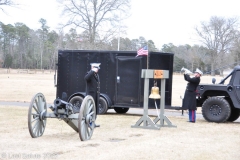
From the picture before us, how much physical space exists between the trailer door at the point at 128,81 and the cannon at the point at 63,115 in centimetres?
592

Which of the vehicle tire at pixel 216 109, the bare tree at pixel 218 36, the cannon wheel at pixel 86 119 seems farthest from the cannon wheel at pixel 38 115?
the bare tree at pixel 218 36

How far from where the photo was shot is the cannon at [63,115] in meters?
9.72

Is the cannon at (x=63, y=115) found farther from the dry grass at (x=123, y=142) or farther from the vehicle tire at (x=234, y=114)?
the vehicle tire at (x=234, y=114)

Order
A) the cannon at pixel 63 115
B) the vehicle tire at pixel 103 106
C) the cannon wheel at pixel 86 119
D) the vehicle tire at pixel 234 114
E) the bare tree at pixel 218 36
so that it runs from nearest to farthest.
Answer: the cannon wheel at pixel 86 119
the cannon at pixel 63 115
the vehicle tire at pixel 234 114
the vehicle tire at pixel 103 106
the bare tree at pixel 218 36

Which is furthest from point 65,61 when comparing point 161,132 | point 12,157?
point 12,157

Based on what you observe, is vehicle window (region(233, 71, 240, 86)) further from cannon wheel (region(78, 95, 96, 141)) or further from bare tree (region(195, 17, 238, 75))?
bare tree (region(195, 17, 238, 75))

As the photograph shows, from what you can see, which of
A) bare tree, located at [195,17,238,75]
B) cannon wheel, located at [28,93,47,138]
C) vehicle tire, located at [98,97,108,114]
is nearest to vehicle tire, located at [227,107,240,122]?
vehicle tire, located at [98,97,108,114]

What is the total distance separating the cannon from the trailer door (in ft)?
19.4

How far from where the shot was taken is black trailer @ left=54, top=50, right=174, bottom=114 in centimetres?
1602

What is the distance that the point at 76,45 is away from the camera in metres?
47.1

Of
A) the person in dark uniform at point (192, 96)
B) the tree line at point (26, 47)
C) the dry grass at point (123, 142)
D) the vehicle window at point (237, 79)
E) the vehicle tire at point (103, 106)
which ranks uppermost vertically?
the tree line at point (26, 47)

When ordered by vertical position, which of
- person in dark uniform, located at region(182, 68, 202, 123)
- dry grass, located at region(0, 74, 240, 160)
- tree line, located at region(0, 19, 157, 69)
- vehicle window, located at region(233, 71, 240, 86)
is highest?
tree line, located at region(0, 19, 157, 69)

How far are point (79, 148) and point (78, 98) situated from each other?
747 cm

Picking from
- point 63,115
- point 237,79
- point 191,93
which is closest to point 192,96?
point 191,93
